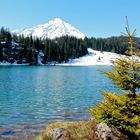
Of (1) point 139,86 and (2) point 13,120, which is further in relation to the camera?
(2) point 13,120

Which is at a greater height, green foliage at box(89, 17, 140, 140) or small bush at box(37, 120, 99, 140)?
green foliage at box(89, 17, 140, 140)

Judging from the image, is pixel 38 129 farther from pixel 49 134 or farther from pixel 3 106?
pixel 3 106

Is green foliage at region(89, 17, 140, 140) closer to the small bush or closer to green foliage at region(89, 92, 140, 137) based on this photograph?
green foliage at region(89, 92, 140, 137)

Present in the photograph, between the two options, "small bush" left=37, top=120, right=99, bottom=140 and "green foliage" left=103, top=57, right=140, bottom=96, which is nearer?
"small bush" left=37, top=120, right=99, bottom=140

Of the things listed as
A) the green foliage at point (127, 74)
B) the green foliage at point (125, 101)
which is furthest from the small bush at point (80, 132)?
the green foliage at point (127, 74)

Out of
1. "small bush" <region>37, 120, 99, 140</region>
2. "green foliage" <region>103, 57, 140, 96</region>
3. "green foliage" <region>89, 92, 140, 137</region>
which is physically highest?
"green foliage" <region>103, 57, 140, 96</region>

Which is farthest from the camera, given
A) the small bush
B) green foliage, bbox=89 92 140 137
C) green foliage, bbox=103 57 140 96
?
green foliage, bbox=103 57 140 96

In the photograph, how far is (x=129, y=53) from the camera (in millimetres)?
15281

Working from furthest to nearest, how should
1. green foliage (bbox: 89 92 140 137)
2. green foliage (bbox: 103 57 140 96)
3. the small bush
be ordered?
1. green foliage (bbox: 103 57 140 96)
2. the small bush
3. green foliage (bbox: 89 92 140 137)

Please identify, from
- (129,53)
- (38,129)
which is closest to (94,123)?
(129,53)

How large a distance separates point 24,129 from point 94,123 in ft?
35.7

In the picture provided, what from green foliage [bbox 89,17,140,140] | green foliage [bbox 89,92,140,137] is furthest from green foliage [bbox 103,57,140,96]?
green foliage [bbox 89,92,140,137]

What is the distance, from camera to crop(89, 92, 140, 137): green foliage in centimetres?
1395

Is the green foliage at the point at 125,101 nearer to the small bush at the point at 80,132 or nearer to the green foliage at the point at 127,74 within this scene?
the green foliage at the point at 127,74
